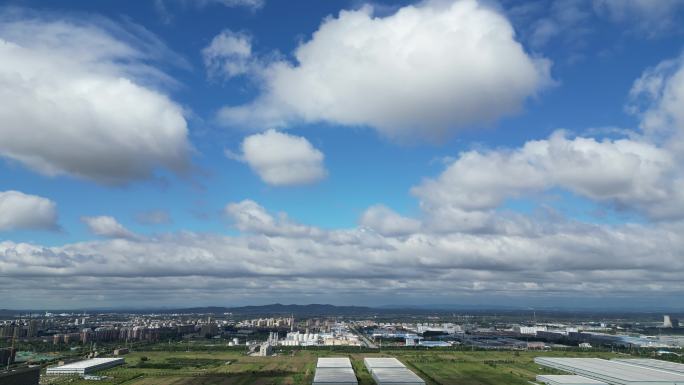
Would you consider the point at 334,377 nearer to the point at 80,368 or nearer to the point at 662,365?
the point at 80,368

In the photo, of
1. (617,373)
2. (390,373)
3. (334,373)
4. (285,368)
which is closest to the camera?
(334,373)

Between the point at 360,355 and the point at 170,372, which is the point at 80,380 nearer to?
the point at 170,372

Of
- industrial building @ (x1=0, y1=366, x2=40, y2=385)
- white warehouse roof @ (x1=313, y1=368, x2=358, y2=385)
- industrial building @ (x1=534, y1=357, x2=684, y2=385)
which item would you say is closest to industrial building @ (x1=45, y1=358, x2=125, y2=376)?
industrial building @ (x1=0, y1=366, x2=40, y2=385)

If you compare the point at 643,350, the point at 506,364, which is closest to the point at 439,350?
the point at 506,364

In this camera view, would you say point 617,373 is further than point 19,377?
Yes

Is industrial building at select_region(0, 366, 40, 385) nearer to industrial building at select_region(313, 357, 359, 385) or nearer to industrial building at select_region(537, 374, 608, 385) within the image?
industrial building at select_region(313, 357, 359, 385)

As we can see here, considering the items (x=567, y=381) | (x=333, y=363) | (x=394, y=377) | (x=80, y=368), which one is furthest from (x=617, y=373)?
(x=80, y=368)
